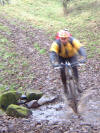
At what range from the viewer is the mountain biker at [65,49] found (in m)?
6.79

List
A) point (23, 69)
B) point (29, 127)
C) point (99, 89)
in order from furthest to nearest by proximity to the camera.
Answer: point (23, 69)
point (99, 89)
point (29, 127)

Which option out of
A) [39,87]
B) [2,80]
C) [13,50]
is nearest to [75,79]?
[39,87]

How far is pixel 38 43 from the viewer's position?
632 inches

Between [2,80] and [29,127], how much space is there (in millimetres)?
5028

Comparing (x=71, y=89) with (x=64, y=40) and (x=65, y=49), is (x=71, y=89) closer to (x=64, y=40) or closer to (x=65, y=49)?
(x=65, y=49)

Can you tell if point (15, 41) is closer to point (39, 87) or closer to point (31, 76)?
point (31, 76)

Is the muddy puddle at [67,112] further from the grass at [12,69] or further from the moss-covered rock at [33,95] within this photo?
the grass at [12,69]

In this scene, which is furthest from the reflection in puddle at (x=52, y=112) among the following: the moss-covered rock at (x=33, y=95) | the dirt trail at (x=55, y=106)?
the moss-covered rock at (x=33, y=95)

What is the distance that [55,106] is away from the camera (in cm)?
796

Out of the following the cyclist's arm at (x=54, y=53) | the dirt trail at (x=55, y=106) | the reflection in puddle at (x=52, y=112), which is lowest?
the reflection in puddle at (x=52, y=112)

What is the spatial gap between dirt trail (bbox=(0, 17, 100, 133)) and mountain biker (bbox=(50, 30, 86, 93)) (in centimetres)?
105

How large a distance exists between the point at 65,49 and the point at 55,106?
2176mm

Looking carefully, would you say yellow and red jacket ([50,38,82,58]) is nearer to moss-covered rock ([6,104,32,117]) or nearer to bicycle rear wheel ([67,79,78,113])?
bicycle rear wheel ([67,79,78,113])

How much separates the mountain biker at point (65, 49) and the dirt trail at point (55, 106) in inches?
41.4
